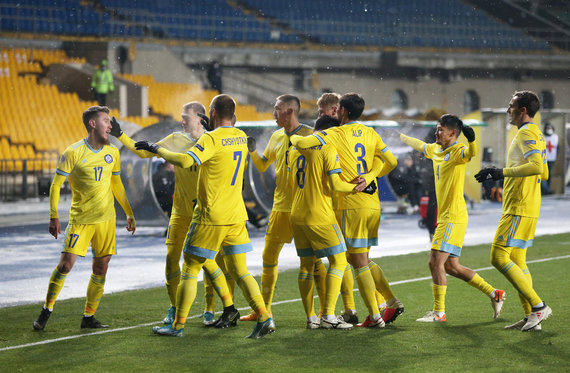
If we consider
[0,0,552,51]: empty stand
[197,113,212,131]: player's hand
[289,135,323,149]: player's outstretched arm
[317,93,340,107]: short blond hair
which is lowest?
[289,135,323,149]: player's outstretched arm

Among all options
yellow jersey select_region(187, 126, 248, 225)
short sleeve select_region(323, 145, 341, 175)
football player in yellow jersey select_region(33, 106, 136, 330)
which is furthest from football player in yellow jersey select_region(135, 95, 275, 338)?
football player in yellow jersey select_region(33, 106, 136, 330)

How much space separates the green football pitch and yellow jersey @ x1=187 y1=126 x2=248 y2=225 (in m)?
0.92

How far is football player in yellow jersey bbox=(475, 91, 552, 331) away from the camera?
23.1ft

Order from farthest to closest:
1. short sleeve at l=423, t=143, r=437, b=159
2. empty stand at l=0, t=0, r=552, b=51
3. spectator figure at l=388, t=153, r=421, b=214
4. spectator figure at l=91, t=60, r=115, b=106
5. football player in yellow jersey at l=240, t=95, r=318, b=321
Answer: empty stand at l=0, t=0, r=552, b=51 < spectator figure at l=91, t=60, r=115, b=106 < spectator figure at l=388, t=153, r=421, b=214 < short sleeve at l=423, t=143, r=437, b=159 < football player in yellow jersey at l=240, t=95, r=318, b=321

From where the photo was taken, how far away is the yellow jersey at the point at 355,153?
719 centimetres

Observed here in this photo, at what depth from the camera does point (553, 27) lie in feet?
139

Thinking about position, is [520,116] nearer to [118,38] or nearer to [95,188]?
[95,188]

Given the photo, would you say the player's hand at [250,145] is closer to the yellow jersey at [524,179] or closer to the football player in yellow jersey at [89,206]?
the football player in yellow jersey at [89,206]

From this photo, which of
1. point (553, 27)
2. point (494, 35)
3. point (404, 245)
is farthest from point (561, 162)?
point (553, 27)

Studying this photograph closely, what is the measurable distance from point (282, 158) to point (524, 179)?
6.10 ft

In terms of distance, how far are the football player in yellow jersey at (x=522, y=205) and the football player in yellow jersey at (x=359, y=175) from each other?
2.98 ft

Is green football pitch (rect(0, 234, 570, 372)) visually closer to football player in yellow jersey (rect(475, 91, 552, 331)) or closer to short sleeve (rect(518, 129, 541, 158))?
football player in yellow jersey (rect(475, 91, 552, 331))

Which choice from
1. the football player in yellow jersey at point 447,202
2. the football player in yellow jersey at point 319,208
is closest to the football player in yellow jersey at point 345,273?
the football player in yellow jersey at point 319,208

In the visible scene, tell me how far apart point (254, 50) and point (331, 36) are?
14.0 feet
